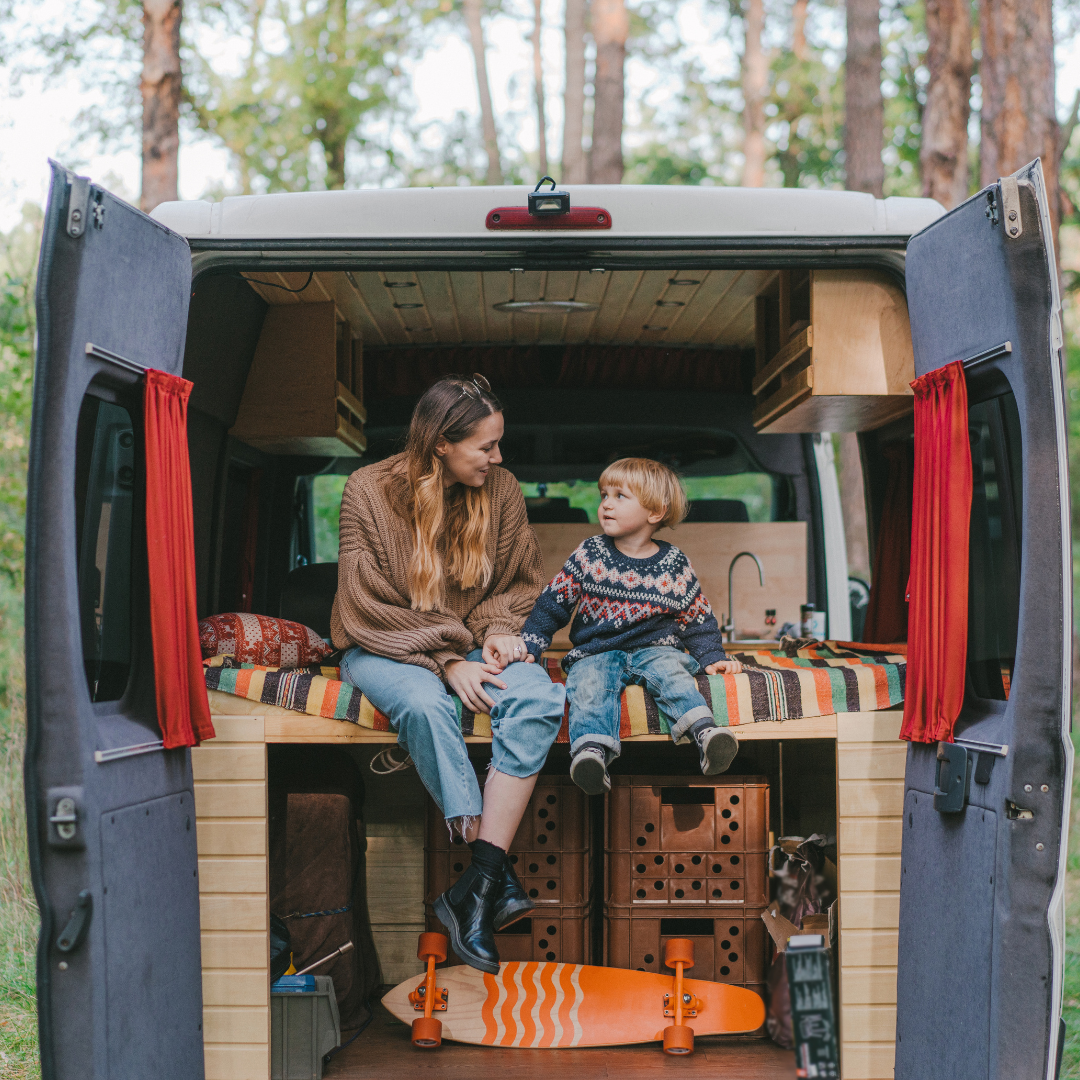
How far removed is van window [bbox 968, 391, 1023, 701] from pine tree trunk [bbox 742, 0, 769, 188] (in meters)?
15.2

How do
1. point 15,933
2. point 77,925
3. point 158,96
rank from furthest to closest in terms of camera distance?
point 158,96
point 15,933
point 77,925

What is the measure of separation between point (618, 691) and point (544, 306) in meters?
1.57

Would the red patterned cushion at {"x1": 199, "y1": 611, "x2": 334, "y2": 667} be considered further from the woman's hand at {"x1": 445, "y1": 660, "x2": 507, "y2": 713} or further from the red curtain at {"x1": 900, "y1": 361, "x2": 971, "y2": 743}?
the red curtain at {"x1": 900, "y1": 361, "x2": 971, "y2": 743}

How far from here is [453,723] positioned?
281 cm

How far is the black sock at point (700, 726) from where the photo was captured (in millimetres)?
2779

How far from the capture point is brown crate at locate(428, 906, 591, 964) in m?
3.36

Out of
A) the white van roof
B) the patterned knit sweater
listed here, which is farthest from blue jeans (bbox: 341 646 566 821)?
the white van roof

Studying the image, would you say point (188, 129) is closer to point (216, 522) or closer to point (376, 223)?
point (216, 522)

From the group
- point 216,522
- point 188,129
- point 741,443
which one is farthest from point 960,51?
point 188,129

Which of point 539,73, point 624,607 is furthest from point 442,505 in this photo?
point 539,73

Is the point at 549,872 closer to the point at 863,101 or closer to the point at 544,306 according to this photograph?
the point at 544,306

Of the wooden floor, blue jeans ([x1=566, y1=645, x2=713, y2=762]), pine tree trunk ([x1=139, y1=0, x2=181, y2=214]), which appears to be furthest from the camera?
pine tree trunk ([x1=139, y1=0, x2=181, y2=214])

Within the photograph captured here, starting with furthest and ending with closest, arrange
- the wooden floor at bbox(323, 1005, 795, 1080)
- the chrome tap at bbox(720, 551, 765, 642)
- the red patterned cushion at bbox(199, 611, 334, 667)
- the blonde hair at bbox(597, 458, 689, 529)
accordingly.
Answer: the chrome tap at bbox(720, 551, 765, 642) < the red patterned cushion at bbox(199, 611, 334, 667) < the blonde hair at bbox(597, 458, 689, 529) < the wooden floor at bbox(323, 1005, 795, 1080)

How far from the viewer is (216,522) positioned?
4035 mm
